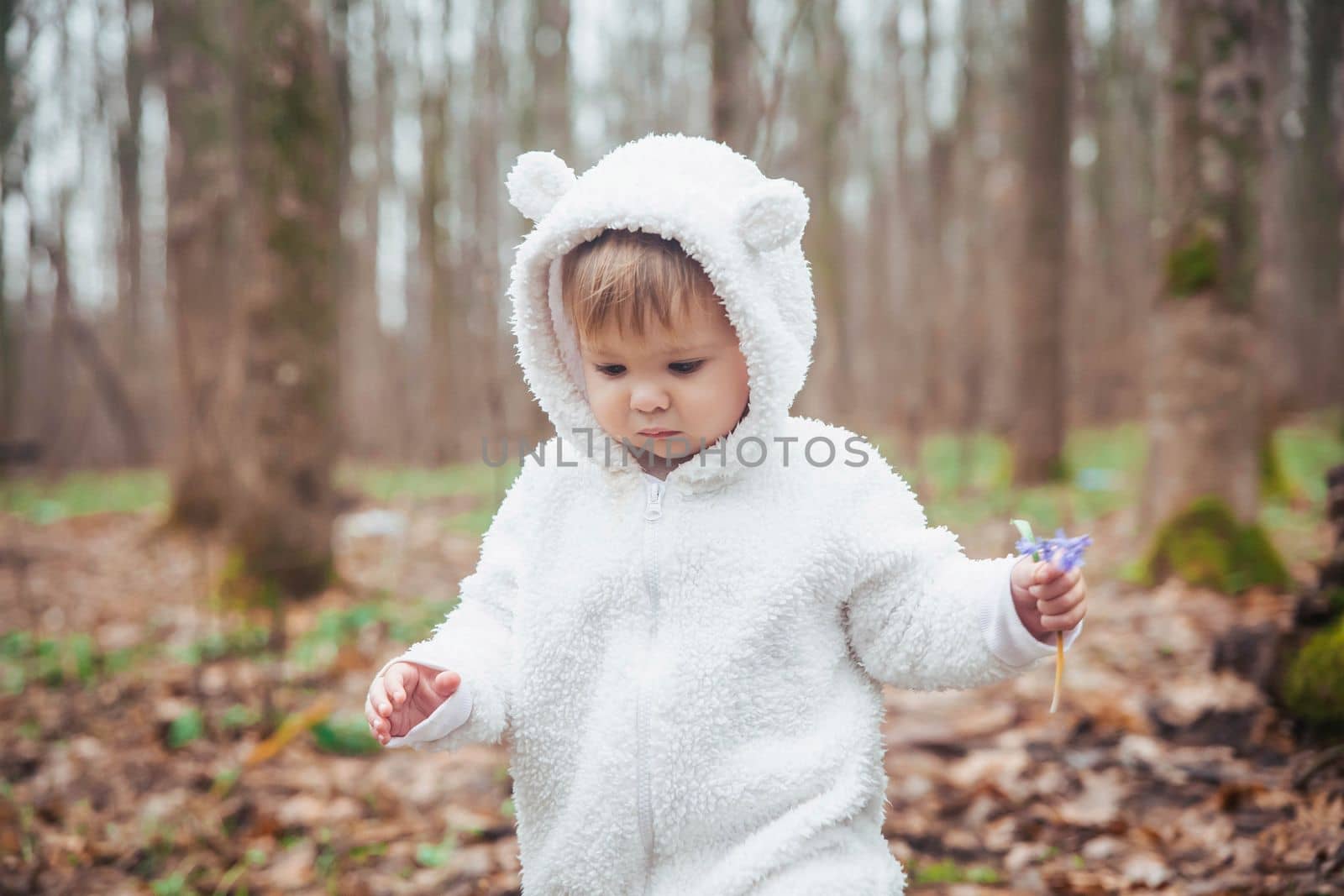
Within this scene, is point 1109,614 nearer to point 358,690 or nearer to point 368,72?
point 358,690

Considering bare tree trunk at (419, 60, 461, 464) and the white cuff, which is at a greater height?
bare tree trunk at (419, 60, 461, 464)

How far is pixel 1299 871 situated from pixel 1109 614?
254cm

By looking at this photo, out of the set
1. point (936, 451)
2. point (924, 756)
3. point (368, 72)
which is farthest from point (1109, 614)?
point (368, 72)

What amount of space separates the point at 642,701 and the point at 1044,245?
9160 mm

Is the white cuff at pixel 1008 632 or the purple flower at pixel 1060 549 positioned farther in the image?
the white cuff at pixel 1008 632

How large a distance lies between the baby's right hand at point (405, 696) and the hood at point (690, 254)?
0.49m

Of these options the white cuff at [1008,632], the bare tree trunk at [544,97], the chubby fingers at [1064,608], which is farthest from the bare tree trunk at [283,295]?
the bare tree trunk at [544,97]

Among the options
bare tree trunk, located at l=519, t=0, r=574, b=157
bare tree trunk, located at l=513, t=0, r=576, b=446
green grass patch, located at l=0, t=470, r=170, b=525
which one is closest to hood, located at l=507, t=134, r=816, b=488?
green grass patch, located at l=0, t=470, r=170, b=525

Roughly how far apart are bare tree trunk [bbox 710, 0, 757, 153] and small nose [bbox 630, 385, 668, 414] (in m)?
2.64

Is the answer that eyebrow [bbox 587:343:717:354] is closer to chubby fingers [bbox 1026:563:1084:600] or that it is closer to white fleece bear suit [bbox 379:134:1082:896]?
white fleece bear suit [bbox 379:134:1082:896]

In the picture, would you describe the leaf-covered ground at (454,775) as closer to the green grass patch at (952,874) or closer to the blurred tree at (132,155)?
the green grass patch at (952,874)

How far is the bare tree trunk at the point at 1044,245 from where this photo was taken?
30.3ft

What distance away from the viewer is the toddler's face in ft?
5.00

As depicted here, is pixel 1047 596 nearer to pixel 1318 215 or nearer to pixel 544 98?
pixel 1318 215
